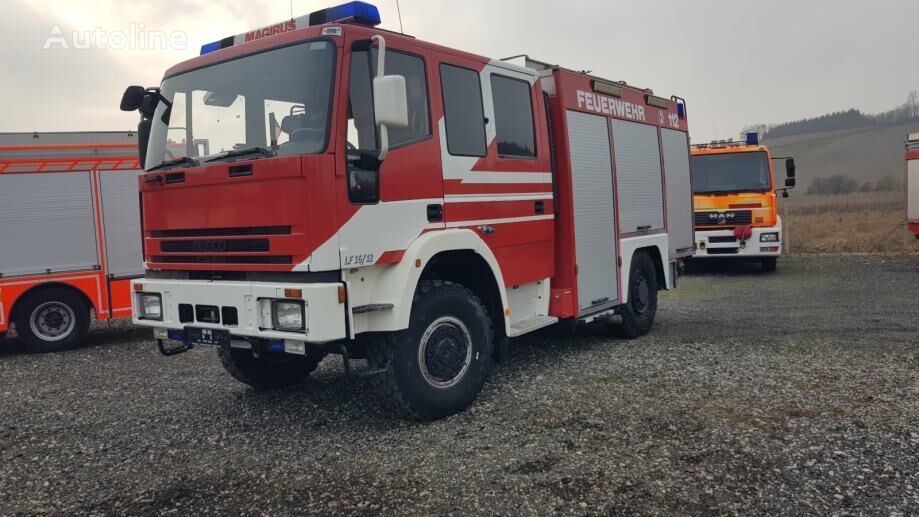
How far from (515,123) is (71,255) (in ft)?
21.2

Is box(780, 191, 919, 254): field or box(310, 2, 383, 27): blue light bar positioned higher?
box(310, 2, 383, 27): blue light bar

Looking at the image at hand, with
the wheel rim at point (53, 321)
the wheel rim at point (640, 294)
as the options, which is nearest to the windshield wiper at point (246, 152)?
the wheel rim at point (640, 294)

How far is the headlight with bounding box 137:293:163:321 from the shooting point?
498 centimetres

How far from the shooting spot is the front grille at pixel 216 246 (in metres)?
4.41

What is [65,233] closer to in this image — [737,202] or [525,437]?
[525,437]

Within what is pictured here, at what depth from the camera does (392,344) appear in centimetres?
460

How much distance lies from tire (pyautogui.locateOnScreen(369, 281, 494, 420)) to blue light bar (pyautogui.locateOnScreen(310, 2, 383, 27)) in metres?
1.87


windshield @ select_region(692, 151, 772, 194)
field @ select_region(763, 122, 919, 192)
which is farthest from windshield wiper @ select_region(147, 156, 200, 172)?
field @ select_region(763, 122, 919, 192)

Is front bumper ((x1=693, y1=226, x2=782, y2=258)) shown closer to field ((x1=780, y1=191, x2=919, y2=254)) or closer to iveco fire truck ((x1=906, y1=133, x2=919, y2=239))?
iveco fire truck ((x1=906, y1=133, x2=919, y2=239))

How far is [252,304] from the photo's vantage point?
172 inches

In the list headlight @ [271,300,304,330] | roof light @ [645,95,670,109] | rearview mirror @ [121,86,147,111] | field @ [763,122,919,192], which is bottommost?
headlight @ [271,300,304,330]

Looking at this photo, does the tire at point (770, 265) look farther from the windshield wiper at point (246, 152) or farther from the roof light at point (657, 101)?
the windshield wiper at point (246, 152)

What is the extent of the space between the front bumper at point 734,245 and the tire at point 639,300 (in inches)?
256

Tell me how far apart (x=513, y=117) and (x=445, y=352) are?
2.16 m
